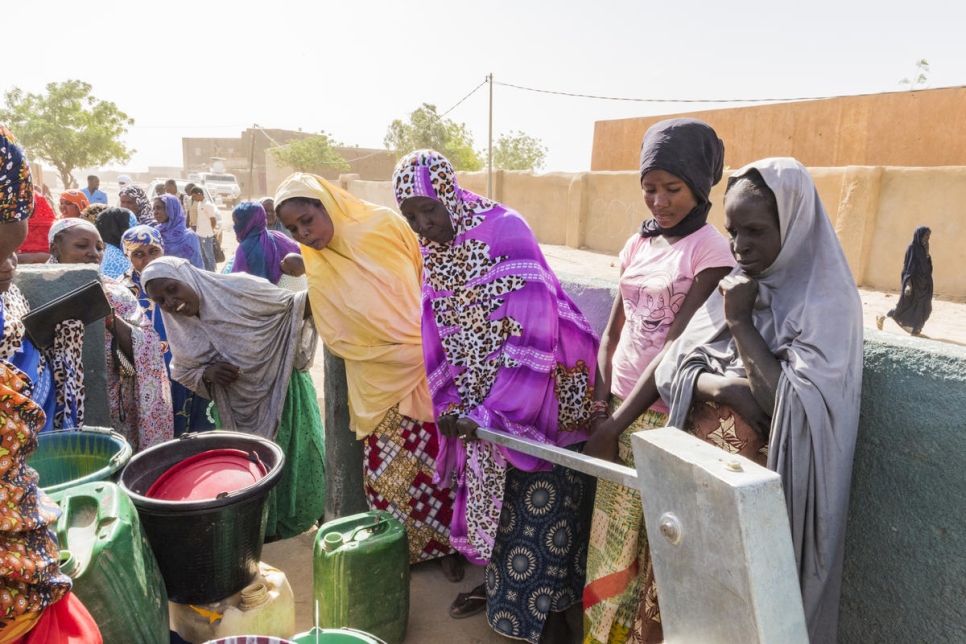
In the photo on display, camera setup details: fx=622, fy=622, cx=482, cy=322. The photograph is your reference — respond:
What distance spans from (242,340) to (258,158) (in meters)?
47.2

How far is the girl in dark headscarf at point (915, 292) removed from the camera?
28.9 feet

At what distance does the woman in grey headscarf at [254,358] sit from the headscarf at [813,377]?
265 centimetres

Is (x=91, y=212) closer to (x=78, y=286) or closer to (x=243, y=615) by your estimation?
(x=78, y=286)

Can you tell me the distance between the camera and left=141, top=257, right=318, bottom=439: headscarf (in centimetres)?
345

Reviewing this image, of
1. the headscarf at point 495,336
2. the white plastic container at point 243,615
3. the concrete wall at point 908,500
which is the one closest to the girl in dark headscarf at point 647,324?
the headscarf at point 495,336

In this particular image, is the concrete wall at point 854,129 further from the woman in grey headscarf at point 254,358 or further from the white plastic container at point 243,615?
the white plastic container at point 243,615

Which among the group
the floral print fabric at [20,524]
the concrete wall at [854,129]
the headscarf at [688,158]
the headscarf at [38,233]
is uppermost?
the concrete wall at [854,129]

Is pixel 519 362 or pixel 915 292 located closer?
pixel 519 362

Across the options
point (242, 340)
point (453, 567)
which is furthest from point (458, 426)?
point (242, 340)

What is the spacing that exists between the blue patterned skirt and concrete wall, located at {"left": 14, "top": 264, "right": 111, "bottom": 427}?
262cm

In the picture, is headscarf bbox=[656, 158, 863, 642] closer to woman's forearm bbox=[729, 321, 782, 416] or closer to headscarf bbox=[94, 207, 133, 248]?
woman's forearm bbox=[729, 321, 782, 416]

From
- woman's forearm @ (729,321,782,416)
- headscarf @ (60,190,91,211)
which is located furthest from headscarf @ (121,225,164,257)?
woman's forearm @ (729,321,782,416)

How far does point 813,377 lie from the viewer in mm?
1505

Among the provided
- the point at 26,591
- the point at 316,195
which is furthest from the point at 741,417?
the point at 316,195
